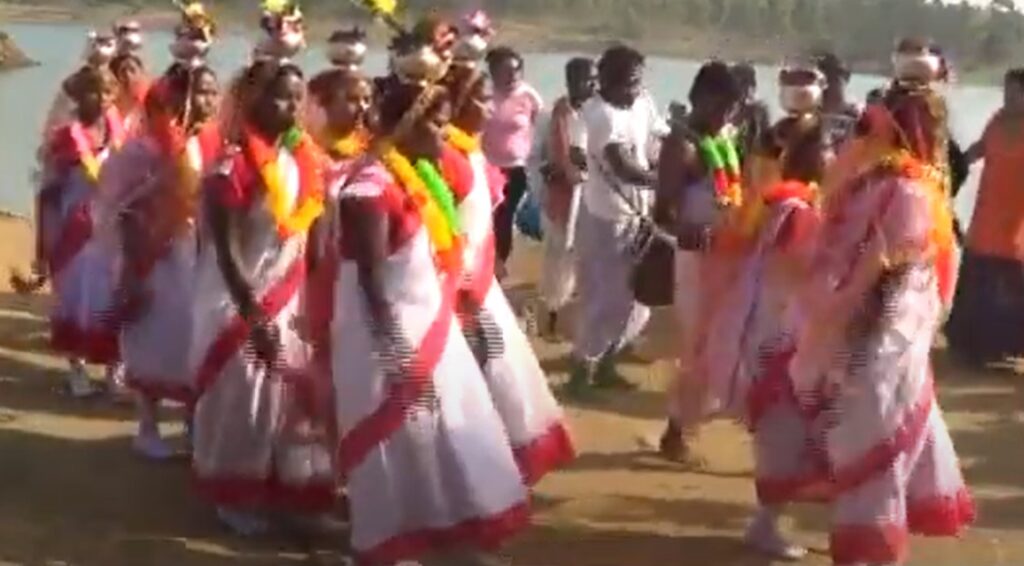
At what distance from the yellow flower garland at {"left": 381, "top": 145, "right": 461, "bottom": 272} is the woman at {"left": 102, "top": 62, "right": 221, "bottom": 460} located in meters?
1.65

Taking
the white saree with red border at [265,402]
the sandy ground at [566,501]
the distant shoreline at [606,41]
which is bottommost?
the sandy ground at [566,501]

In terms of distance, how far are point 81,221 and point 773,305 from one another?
3600 millimetres

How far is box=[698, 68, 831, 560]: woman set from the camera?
5.71 m

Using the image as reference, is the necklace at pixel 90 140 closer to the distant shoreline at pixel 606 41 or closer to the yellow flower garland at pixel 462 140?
the distant shoreline at pixel 606 41

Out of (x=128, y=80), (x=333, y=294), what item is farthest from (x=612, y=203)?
(x=333, y=294)

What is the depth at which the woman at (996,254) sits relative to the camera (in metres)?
9.30

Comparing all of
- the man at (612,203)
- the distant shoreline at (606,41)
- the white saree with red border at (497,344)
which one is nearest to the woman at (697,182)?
the white saree with red border at (497,344)

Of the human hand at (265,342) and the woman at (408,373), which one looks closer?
the woman at (408,373)

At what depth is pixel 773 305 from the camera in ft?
19.7

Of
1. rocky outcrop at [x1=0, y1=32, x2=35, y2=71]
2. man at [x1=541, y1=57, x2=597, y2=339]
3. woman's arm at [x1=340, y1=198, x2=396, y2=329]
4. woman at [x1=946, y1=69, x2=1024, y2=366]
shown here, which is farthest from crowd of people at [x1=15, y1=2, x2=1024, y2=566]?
rocky outcrop at [x1=0, y1=32, x2=35, y2=71]

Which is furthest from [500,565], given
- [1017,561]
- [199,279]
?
[1017,561]

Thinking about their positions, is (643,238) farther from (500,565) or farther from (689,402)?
(500,565)

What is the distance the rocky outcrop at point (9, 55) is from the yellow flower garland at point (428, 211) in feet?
61.3

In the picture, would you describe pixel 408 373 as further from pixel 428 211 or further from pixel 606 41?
pixel 606 41
